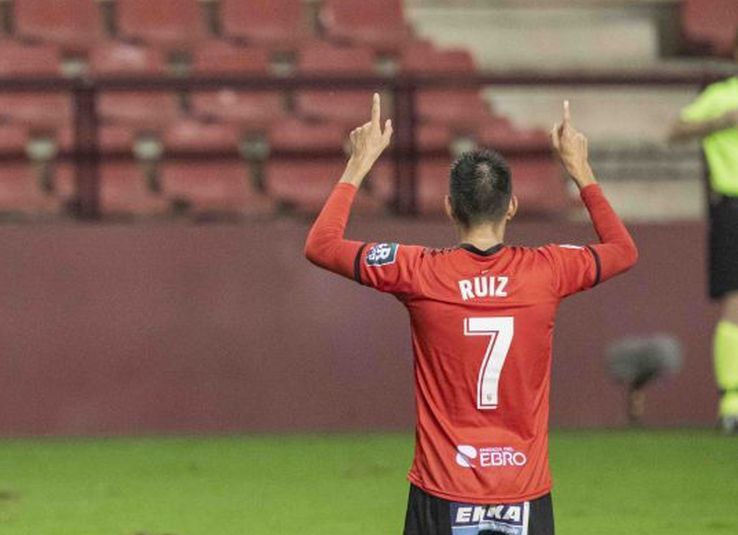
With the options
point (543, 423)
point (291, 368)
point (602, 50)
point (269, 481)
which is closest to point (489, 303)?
point (543, 423)

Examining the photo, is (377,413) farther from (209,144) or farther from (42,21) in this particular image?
(42,21)

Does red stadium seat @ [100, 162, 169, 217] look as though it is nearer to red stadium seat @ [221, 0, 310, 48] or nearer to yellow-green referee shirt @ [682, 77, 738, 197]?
red stadium seat @ [221, 0, 310, 48]

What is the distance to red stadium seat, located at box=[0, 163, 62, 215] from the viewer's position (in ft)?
39.0

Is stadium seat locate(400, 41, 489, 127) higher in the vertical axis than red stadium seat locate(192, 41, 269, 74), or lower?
lower

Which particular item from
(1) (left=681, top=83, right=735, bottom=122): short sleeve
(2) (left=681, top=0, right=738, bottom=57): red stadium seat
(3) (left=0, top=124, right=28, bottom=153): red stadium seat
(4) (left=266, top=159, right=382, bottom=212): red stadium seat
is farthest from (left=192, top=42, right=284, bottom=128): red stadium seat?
(2) (left=681, top=0, right=738, bottom=57): red stadium seat

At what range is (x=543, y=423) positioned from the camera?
510cm

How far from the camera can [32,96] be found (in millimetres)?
12875

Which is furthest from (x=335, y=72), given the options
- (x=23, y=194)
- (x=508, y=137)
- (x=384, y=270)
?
(x=384, y=270)

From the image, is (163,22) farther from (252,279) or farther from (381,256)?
(381,256)

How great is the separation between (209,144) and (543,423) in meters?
7.43

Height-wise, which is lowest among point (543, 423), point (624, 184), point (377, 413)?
point (377, 413)

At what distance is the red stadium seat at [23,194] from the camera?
1188 cm

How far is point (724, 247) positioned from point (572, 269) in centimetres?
578

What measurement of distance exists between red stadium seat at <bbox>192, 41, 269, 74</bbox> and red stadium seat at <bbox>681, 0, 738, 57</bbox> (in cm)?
325
